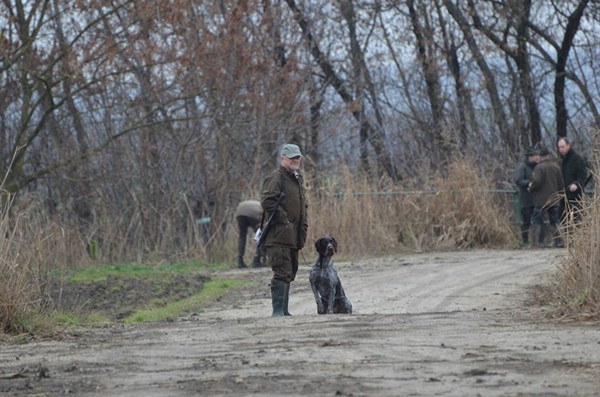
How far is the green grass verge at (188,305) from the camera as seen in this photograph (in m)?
16.7

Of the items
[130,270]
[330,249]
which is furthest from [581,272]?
[130,270]

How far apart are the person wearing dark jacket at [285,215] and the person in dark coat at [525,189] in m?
13.2

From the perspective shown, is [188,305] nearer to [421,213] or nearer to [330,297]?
[330,297]

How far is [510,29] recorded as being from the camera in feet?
114

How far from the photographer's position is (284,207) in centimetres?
1430

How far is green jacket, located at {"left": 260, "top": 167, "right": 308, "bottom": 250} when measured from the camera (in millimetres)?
14211

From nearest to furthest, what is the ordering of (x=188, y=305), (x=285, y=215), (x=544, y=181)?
(x=285, y=215) → (x=188, y=305) → (x=544, y=181)

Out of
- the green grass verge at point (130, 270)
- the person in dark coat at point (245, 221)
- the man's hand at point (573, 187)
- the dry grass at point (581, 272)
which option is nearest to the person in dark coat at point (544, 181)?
the man's hand at point (573, 187)

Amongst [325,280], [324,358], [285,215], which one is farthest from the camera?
[325,280]

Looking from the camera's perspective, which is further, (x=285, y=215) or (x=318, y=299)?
(x=318, y=299)

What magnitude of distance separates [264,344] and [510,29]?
25.6m

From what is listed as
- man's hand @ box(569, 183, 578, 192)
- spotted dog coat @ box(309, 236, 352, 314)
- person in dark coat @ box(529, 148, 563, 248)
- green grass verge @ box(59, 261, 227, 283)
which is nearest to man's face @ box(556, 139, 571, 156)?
man's hand @ box(569, 183, 578, 192)

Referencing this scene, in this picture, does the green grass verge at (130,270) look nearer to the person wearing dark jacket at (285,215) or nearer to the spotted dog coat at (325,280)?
the spotted dog coat at (325,280)

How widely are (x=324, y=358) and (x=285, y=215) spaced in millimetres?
4891
